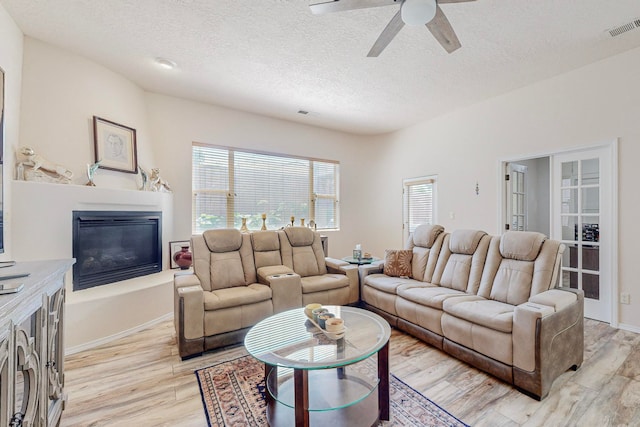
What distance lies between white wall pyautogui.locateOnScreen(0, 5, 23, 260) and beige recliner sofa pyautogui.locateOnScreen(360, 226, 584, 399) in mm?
3462

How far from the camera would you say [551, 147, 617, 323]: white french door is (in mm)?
3141

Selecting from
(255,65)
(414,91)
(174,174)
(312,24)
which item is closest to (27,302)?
(312,24)

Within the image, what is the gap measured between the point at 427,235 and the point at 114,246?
12.0 feet

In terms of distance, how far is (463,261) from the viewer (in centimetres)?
300

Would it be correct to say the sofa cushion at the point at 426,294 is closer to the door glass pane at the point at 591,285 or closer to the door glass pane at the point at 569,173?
the door glass pane at the point at 591,285

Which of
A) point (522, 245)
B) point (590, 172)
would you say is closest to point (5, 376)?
point (522, 245)

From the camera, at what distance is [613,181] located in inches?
121

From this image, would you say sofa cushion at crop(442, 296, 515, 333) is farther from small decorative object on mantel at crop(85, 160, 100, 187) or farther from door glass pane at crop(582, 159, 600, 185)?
small decorative object on mantel at crop(85, 160, 100, 187)

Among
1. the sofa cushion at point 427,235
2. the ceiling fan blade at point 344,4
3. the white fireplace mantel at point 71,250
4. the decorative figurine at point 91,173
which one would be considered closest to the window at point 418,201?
the sofa cushion at point 427,235

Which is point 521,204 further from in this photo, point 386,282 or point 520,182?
point 386,282

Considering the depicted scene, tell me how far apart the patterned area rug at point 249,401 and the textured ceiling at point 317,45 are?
2.97m

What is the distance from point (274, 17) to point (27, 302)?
2.53 meters

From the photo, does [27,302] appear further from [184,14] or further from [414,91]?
[414,91]

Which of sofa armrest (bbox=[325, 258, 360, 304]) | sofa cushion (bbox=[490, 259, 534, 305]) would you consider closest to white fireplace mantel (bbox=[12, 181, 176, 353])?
sofa armrest (bbox=[325, 258, 360, 304])
